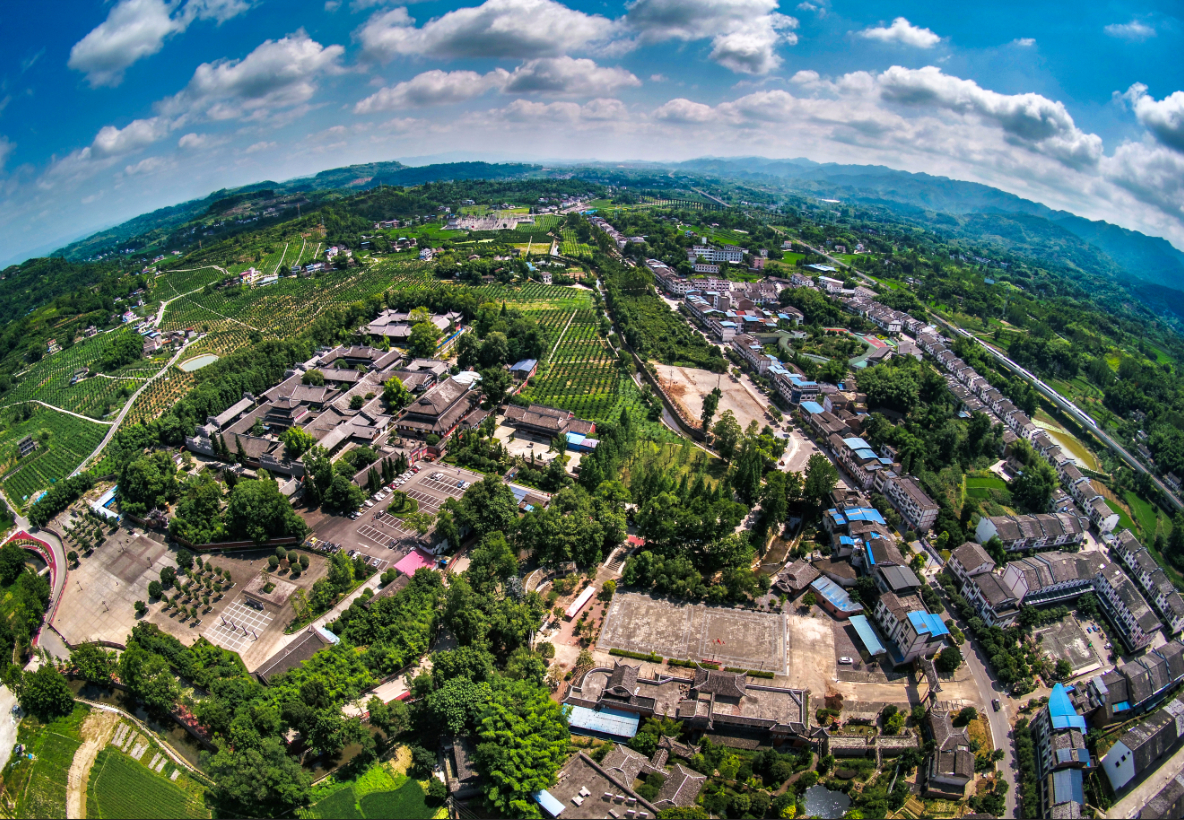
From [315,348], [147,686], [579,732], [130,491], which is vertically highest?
[315,348]

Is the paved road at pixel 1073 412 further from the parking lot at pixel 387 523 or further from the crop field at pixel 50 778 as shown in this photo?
the crop field at pixel 50 778

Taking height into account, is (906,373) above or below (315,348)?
below

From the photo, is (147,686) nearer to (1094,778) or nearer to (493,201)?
(1094,778)

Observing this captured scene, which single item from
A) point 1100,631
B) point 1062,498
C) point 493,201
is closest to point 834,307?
point 1062,498

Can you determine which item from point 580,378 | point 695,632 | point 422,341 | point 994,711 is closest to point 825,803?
point 695,632

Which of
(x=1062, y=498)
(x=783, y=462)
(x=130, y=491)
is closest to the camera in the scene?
(x=130, y=491)

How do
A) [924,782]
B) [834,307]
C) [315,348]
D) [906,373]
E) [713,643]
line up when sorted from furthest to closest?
[834,307] → [315,348] → [906,373] → [713,643] → [924,782]

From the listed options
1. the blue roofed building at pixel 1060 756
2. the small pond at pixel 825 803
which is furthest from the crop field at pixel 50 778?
the blue roofed building at pixel 1060 756

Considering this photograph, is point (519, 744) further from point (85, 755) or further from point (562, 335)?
point (562, 335)
